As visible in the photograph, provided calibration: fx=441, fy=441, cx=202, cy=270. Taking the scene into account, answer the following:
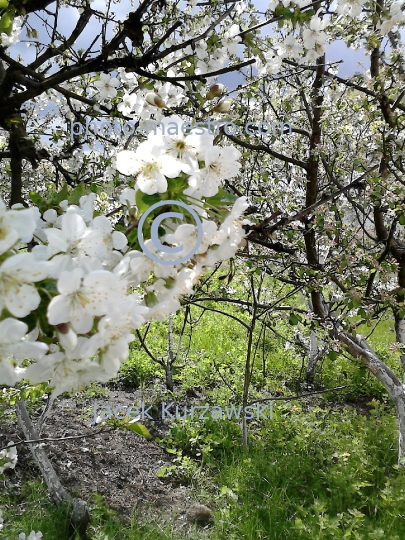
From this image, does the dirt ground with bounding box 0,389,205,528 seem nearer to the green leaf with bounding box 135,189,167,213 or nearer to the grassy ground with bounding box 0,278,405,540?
the grassy ground with bounding box 0,278,405,540

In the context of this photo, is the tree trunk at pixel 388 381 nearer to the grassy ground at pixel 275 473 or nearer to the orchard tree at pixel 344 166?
the orchard tree at pixel 344 166

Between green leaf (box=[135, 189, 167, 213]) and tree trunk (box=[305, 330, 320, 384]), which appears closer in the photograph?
green leaf (box=[135, 189, 167, 213])

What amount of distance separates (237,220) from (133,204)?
7.2 inches

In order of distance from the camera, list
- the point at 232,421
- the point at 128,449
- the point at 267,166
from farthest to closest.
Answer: the point at 267,166
the point at 232,421
the point at 128,449

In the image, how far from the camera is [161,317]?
0.77 metres

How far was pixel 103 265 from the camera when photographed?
663 millimetres

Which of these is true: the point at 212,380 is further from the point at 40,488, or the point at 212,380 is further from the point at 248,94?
the point at 248,94

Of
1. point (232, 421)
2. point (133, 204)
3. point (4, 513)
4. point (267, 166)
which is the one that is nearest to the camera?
point (133, 204)

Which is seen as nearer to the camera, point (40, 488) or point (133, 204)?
point (133, 204)

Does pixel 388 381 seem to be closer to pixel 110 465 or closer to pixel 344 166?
pixel 344 166

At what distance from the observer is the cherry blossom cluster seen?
53 cm

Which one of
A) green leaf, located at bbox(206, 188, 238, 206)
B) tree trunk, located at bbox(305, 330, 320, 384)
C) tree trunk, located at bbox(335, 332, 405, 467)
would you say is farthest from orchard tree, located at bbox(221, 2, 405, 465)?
green leaf, located at bbox(206, 188, 238, 206)

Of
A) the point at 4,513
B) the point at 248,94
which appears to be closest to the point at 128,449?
the point at 4,513
